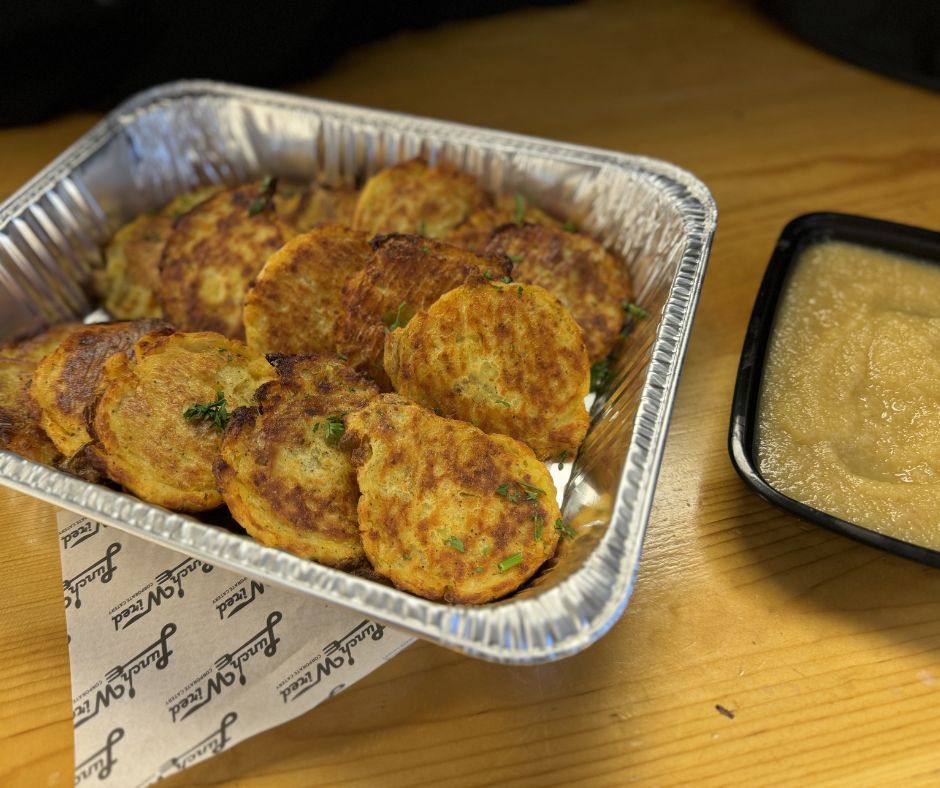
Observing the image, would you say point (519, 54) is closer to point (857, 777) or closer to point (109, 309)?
point (109, 309)

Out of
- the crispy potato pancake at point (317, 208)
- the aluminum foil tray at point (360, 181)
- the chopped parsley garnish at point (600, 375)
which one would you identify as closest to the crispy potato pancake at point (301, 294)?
the crispy potato pancake at point (317, 208)

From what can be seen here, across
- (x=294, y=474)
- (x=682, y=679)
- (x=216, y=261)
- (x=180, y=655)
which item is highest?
(x=216, y=261)

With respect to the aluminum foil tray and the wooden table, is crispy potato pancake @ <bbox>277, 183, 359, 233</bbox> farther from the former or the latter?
the wooden table

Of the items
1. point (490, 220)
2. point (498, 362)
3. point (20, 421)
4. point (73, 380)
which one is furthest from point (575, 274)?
point (20, 421)

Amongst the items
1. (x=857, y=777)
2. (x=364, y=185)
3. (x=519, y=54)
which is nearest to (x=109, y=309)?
(x=364, y=185)

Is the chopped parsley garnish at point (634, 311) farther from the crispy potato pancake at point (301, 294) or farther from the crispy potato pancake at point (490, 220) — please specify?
the crispy potato pancake at point (301, 294)

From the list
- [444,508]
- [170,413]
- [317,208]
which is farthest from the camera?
[317,208]

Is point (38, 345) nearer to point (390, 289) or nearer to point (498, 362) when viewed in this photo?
point (390, 289)
